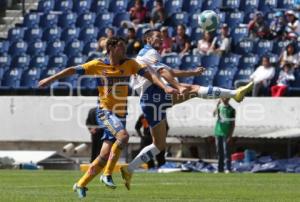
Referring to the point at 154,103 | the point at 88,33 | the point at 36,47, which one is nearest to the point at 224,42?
the point at 88,33

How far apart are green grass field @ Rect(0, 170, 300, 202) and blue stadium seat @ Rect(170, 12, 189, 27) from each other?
31.5 feet

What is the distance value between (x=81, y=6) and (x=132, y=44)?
466 cm

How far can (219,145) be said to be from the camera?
23219mm

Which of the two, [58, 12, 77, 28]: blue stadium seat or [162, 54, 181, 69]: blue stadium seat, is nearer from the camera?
[162, 54, 181, 69]: blue stadium seat

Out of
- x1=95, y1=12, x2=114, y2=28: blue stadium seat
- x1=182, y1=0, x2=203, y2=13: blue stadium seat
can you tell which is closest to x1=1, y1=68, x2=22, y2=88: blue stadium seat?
x1=95, y1=12, x2=114, y2=28: blue stadium seat

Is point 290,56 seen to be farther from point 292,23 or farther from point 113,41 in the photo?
point 113,41

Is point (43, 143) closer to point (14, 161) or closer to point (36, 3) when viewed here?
point (14, 161)

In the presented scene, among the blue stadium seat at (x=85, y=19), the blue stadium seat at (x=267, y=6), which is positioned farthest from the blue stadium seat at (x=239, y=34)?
the blue stadium seat at (x=85, y=19)

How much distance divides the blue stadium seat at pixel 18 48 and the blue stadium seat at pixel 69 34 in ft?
4.03

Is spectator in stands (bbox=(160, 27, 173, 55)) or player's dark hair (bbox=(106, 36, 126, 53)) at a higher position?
player's dark hair (bbox=(106, 36, 126, 53))

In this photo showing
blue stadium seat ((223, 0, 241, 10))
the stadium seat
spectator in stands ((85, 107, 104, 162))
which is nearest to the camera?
spectator in stands ((85, 107, 104, 162))

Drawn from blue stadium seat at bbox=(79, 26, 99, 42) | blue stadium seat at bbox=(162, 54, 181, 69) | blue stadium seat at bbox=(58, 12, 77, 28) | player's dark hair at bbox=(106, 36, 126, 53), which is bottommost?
blue stadium seat at bbox=(162, 54, 181, 69)

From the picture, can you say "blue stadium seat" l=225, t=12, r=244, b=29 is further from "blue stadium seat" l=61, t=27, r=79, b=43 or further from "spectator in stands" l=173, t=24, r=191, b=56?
"blue stadium seat" l=61, t=27, r=79, b=43

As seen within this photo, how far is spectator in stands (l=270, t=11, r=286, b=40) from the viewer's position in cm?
2630
